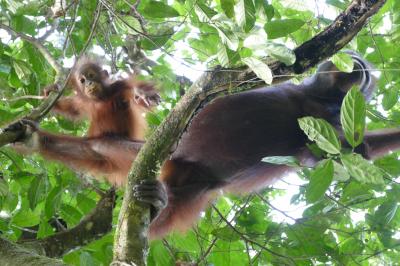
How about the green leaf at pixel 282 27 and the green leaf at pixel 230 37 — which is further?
the green leaf at pixel 282 27

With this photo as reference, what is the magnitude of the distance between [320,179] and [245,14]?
2.16 ft

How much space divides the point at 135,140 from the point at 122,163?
7.8 inches

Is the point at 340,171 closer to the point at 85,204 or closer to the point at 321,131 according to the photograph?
the point at 321,131

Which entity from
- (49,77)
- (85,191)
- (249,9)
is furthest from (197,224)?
(249,9)

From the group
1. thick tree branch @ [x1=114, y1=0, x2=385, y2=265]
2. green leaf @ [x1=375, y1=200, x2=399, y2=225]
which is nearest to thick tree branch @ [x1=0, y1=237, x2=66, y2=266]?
thick tree branch @ [x1=114, y1=0, x2=385, y2=265]

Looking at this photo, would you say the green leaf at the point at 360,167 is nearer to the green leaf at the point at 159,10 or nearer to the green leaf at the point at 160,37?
the green leaf at the point at 159,10

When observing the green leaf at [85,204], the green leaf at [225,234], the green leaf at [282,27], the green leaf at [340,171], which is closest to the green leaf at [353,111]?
the green leaf at [340,171]

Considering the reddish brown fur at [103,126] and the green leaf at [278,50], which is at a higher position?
the green leaf at [278,50]

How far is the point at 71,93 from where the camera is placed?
4133 mm

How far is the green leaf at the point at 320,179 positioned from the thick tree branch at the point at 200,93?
0.37 metres

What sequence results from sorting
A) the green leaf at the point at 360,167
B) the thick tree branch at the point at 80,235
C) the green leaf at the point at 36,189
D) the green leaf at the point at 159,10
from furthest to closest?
the green leaf at the point at 36,189, the thick tree branch at the point at 80,235, the green leaf at the point at 159,10, the green leaf at the point at 360,167

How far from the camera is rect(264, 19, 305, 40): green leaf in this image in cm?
234

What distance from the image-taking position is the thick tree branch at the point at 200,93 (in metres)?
1.62

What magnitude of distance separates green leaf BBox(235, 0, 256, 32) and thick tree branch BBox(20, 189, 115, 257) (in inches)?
62.6
